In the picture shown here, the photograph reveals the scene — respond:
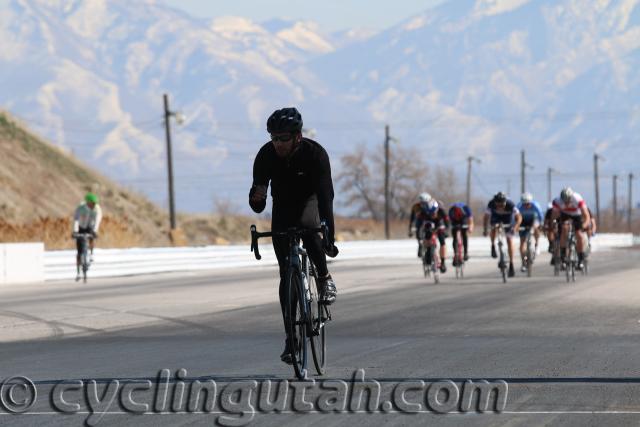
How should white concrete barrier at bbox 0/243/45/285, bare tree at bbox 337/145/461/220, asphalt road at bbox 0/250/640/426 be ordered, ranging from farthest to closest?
bare tree at bbox 337/145/461/220 < white concrete barrier at bbox 0/243/45/285 < asphalt road at bbox 0/250/640/426

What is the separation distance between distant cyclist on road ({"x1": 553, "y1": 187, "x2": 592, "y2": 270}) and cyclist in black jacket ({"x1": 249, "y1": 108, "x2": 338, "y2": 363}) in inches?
682

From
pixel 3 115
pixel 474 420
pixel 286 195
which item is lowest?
pixel 474 420

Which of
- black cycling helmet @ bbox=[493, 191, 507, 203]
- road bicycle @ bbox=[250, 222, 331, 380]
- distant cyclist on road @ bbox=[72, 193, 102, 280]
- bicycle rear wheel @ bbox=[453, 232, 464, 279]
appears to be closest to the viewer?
road bicycle @ bbox=[250, 222, 331, 380]

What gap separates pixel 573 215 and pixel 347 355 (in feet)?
52.8

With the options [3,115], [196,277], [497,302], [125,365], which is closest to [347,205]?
[3,115]

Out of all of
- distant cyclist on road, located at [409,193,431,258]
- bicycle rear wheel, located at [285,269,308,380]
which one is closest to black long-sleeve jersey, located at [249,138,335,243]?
bicycle rear wheel, located at [285,269,308,380]

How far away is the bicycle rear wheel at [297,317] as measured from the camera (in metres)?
9.92

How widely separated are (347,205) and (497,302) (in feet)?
395

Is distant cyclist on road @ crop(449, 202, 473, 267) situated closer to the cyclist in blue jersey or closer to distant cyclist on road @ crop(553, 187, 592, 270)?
the cyclist in blue jersey

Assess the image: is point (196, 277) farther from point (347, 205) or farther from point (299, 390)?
point (347, 205)

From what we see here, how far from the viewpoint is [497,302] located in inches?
779

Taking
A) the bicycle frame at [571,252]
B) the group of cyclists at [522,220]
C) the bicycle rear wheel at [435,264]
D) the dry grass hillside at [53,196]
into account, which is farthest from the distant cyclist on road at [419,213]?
the dry grass hillside at [53,196]

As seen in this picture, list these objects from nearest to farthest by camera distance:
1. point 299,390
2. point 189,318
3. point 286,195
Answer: point 299,390 → point 286,195 → point 189,318

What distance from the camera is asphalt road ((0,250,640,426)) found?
8.52 m
